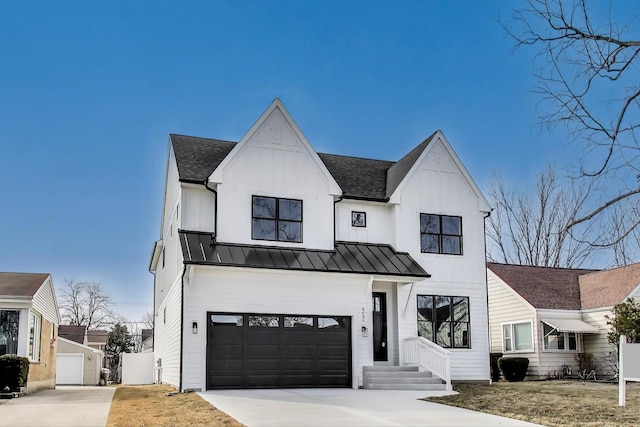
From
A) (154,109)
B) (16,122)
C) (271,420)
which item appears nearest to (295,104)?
(154,109)

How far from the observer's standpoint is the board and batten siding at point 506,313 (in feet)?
90.1

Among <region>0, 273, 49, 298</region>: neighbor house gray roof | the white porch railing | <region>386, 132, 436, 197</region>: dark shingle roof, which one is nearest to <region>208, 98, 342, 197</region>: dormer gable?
<region>386, 132, 436, 197</region>: dark shingle roof

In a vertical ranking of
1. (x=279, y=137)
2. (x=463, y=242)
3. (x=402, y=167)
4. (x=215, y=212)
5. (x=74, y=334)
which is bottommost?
(x=74, y=334)

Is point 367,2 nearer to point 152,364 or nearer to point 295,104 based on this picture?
point 295,104

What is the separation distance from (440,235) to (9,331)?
574 inches

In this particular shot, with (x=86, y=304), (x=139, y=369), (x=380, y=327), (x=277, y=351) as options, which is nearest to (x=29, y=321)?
(x=277, y=351)

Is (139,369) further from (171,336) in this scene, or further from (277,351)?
(277,351)

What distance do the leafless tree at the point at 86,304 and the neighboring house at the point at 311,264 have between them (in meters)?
43.6

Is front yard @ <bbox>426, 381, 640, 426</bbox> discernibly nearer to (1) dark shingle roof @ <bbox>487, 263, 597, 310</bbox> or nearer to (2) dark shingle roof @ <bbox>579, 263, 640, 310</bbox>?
(2) dark shingle roof @ <bbox>579, 263, 640, 310</bbox>

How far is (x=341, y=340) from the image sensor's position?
20.0 m

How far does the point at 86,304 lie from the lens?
215ft

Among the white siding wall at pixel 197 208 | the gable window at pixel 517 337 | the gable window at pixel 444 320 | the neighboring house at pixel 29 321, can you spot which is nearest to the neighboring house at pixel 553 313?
the gable window at pixel 517 337

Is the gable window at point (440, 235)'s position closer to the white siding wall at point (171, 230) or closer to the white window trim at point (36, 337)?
the white siding wall at point (171, 230)

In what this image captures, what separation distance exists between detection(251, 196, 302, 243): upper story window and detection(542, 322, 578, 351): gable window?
12.7 m
